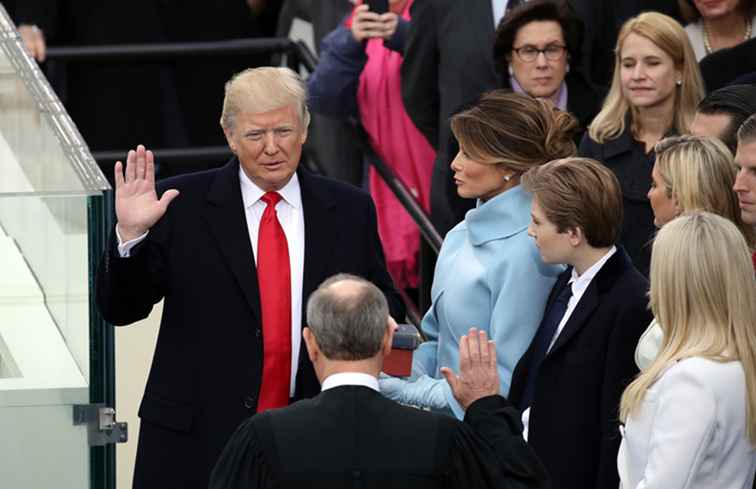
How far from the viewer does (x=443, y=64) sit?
7328 millimetres

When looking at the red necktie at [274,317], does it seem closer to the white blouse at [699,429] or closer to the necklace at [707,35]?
the white blouse at [699,429]

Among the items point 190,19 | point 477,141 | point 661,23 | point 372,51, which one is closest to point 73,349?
point 477,141

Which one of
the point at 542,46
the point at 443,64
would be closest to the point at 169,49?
the point at 443,64

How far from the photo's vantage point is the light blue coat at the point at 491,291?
16.9 ft

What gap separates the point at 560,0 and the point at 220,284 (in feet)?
7.12

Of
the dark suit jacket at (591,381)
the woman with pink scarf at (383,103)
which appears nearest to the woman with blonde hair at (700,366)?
the dark suit jacket at (591,381)

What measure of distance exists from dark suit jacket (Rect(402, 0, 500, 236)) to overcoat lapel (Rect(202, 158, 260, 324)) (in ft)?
5.93

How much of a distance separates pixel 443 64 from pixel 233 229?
2157 millimetres

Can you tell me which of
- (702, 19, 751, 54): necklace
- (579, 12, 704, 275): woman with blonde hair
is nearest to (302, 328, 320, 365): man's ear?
(579, 12, 704, 275): woman with blonde hair

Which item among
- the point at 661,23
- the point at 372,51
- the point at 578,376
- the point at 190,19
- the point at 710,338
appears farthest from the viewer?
the point at 190,19

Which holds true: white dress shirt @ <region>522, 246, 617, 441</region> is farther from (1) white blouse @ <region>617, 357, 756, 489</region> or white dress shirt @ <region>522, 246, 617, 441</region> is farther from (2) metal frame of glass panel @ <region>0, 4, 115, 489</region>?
(2) metal frame of glass panel @ <region>0, 4, 115, 489</region>

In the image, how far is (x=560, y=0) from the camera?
6.92 metres

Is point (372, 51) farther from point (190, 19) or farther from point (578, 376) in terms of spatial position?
point (578, 376)

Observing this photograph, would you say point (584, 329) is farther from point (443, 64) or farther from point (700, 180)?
point (443, 64)
